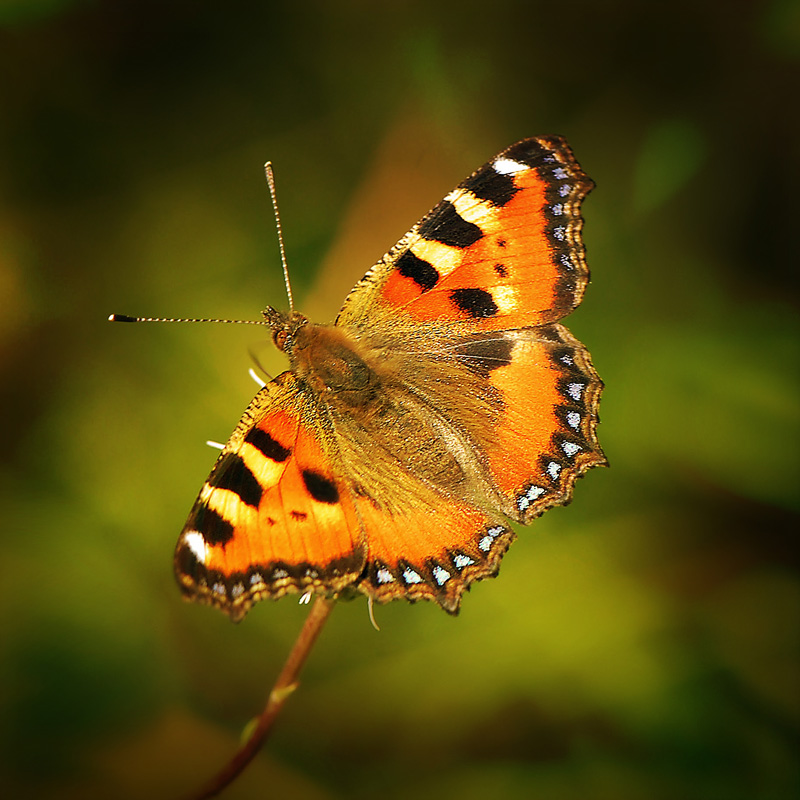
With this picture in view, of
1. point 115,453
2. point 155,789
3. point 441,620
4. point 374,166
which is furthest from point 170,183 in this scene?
point 155,789

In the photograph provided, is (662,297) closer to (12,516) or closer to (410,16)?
(410,16)

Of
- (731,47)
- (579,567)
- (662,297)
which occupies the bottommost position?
(579,567)

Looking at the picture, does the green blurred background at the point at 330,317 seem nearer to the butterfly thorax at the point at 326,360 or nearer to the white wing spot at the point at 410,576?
the butterfly thorax at the point at 326,360

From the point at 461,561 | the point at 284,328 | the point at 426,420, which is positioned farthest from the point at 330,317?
the point at 461,561

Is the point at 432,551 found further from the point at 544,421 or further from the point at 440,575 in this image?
the point at 544,421

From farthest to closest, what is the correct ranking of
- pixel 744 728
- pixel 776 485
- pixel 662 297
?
pixel 662 297 → pixel 776 485 → pixel 744 728

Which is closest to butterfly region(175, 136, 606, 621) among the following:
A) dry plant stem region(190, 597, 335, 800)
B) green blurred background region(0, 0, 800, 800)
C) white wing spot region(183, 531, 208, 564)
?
white wing spot region(183, 531, 208, 564)

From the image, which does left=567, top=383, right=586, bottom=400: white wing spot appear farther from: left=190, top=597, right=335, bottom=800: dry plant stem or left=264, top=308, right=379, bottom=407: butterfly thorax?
left=190, top=597, right=335, bottom=800: dry plant stem
